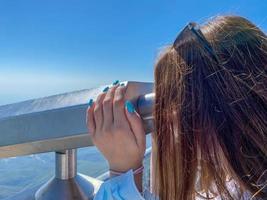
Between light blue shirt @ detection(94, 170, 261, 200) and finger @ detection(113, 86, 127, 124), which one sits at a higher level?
finger @ detection(113, 86, 127, 124)

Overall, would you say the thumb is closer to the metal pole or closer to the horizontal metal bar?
the horizontal metal bar

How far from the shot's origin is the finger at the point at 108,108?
1.64 ft

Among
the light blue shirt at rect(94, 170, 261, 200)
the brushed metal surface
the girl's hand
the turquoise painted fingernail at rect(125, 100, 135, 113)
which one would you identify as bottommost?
the brushed metal surface

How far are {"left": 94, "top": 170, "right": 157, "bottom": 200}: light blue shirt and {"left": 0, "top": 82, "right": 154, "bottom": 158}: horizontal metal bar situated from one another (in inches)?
2.7

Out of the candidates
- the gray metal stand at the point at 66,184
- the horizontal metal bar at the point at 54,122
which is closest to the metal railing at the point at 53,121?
the horizontal metal bar at the point at 54,122

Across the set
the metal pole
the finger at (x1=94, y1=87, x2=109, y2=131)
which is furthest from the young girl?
the metal pole

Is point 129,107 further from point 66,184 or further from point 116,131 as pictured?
point 66,184

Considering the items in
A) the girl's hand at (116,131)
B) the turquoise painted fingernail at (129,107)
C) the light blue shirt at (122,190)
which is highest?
the turquoise painted fingernail at (129,107)

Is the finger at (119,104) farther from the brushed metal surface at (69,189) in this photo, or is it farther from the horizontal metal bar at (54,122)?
the brushed metal surface at (69,189)

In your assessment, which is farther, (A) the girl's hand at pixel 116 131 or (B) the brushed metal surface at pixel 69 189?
(B) the brushed metal surface at pixel 69 189

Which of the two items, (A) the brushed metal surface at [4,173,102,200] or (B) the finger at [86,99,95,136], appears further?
(A) the brushed metal surface at [4,173,102,200]

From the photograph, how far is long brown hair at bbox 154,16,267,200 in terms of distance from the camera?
1.53 ft

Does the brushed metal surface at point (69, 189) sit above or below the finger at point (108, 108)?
below

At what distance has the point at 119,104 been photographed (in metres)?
0.49
